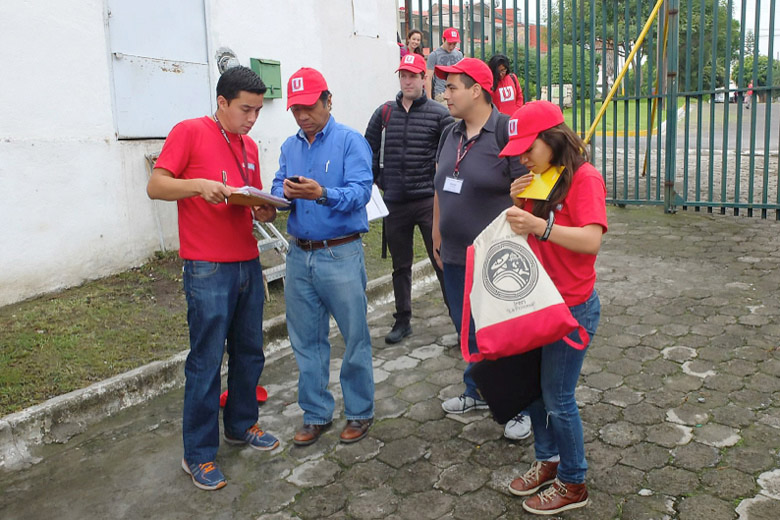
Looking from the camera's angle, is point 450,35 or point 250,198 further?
point 450,35

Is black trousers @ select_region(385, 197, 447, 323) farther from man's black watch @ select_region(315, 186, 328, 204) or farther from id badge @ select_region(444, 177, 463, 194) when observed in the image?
man's black watch @ select_region(315, 186, 328, 204)

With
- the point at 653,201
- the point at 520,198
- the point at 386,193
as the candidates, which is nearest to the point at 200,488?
the point at 520,198

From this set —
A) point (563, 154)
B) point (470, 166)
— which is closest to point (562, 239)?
point (563, 154)

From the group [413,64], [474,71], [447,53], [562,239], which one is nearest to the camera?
[562,239]

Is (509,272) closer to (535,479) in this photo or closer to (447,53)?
(535,479)

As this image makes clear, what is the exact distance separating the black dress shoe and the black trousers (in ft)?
0.14

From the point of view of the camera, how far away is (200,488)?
142 inches

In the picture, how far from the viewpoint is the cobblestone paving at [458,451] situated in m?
3.39

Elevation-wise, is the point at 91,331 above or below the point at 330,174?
below

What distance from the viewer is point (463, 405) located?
434 cm

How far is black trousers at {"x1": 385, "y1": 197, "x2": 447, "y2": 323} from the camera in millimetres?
5457

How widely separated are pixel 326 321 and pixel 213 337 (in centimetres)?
74

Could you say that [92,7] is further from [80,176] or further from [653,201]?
[653,201]

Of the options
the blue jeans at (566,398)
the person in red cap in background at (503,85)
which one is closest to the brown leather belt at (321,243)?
the blue jeans at (566,398)
